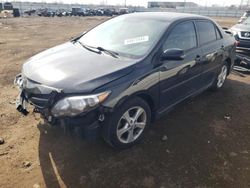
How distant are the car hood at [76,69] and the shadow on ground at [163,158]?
63 centimetres

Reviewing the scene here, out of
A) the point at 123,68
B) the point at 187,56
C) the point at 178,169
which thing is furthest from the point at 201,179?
the point at 187,56

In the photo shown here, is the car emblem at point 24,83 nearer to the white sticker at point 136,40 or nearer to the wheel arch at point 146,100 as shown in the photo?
the wheel arch at point 146,100

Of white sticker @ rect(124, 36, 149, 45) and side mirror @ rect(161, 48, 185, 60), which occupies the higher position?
white sticker @ rect(124, 36, 149, 45)

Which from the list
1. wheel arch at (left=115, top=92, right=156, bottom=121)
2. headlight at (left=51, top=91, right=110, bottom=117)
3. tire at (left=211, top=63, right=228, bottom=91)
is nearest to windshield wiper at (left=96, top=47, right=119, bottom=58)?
wheel arch at (left=115, top=92, right=156, bottom=121)

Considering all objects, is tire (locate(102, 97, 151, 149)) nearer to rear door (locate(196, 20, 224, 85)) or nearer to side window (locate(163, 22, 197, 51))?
side window (locate(163, 22, 197, 51))

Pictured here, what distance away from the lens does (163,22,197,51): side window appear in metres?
3.73

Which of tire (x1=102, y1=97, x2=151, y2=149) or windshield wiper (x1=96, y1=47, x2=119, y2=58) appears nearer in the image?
tire (x1=102, y1=97, x2=151, y2=149)

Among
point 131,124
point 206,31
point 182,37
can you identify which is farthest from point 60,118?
Result: point 206,31

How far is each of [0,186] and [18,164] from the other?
38 centimetres

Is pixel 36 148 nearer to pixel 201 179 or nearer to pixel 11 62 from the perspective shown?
pixel 201 179

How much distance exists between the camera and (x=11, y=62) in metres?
7.83

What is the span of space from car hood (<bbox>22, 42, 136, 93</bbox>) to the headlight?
0.10m

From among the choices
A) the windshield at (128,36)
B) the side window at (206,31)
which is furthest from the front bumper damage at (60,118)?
the side window at (206,31)

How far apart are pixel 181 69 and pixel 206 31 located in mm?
1322
